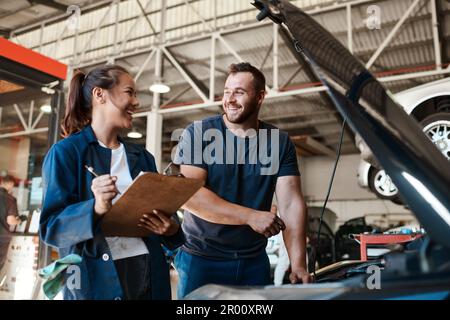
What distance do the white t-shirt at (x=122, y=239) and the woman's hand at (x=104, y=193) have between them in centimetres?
9

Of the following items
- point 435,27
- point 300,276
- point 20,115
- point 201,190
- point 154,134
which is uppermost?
point 435,27

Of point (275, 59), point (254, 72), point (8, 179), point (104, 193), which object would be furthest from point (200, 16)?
point (104, 193)

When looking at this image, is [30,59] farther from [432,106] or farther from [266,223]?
[432,106]

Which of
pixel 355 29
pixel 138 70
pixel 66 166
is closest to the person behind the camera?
pixel 66 166

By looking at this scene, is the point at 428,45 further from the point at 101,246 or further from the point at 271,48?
the point at 101,246

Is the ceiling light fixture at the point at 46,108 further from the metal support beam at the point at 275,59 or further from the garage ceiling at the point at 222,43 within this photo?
the metal support beam at the point at 275,59

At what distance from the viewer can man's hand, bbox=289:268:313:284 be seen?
128 cm

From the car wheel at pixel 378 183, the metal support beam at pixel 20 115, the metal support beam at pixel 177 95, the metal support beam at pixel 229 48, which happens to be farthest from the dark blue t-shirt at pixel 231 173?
the metal support beam at pixel 177 95

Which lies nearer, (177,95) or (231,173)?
(231,173)

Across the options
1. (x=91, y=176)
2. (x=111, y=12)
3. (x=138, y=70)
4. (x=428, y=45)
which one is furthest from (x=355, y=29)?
(x=91, y=176)

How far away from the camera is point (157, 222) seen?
99cm

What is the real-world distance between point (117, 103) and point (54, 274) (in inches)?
19.6

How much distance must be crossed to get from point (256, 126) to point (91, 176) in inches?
26.3
